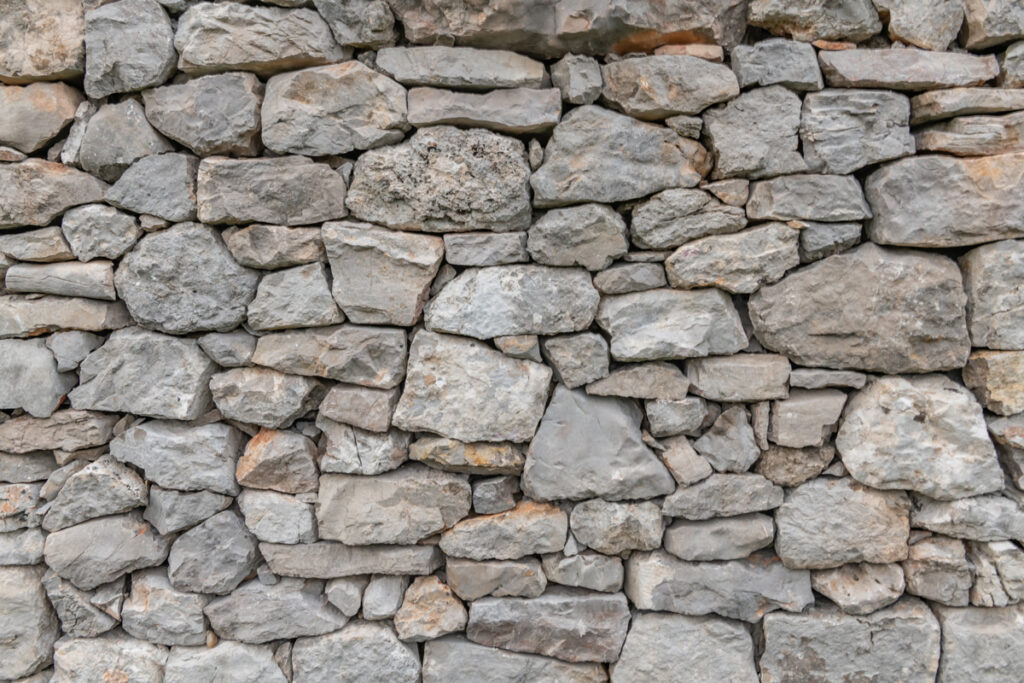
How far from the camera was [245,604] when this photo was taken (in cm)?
201

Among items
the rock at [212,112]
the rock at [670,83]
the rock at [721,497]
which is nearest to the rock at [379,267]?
the rock at [212,112]

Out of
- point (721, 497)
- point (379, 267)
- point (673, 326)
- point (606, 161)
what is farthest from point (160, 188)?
point (721, 497)

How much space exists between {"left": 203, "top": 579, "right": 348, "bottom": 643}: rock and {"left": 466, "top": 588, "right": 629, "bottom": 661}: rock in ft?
1.80

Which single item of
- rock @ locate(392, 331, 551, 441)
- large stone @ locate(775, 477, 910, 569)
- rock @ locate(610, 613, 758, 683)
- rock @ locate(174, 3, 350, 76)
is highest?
rock @ locate(174, 3, 350, 76)

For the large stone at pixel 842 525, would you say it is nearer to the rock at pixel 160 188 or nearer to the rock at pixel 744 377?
the rock at pixel 744 377

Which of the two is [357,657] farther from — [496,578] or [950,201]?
[950,201]

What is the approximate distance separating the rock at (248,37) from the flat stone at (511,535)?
5.60 feet

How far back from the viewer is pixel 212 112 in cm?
187

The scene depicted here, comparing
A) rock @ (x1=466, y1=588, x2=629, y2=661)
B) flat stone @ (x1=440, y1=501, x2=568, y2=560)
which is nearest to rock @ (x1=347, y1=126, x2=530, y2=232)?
flat stone @ (x1=440, y1=501, x2=568, y2=560)

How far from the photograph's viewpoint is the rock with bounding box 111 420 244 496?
1.97 metres

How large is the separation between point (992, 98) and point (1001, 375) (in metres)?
0.92

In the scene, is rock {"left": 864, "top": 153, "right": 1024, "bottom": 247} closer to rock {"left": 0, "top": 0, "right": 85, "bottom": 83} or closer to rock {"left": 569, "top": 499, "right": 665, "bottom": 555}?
rock {"left": 569, "top": 499, "right": 665, "bottom": 555}

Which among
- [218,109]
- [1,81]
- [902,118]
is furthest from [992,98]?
[1,81]

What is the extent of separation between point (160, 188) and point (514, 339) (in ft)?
4.35
